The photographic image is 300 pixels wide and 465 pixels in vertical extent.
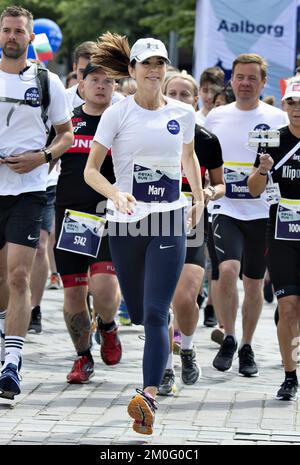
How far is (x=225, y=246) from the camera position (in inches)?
393

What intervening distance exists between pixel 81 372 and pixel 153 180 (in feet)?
6.20

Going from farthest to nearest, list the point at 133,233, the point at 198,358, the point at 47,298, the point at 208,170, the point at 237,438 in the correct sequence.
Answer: the point at 47,298 < the point at 198,358 < the point at 208,170 < the point at 133,233 < the point at 237,438

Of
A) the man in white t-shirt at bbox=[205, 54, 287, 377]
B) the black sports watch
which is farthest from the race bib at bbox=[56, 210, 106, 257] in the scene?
the man in white t-shirt at bbox=[205, 54, 287, 377]

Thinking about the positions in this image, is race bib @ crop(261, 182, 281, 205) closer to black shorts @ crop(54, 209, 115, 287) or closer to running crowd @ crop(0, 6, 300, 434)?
running crowd @ crop(0, 6, 300, 434)

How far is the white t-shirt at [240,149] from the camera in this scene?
10.1 meters

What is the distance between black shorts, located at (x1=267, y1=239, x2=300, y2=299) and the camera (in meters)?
8.49

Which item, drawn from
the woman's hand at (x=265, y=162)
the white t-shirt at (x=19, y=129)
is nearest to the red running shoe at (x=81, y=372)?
the white t-shirt at (x=19, y=129)

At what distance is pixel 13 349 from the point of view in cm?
802

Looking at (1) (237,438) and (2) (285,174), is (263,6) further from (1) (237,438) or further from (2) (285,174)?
(1) (237,438)

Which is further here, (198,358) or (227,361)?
(198,358)

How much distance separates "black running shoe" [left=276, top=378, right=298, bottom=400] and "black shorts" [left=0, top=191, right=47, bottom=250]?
184cm

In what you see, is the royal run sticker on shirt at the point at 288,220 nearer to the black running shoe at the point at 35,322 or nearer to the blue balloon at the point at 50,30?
the black running shoe at the point at 35,322
